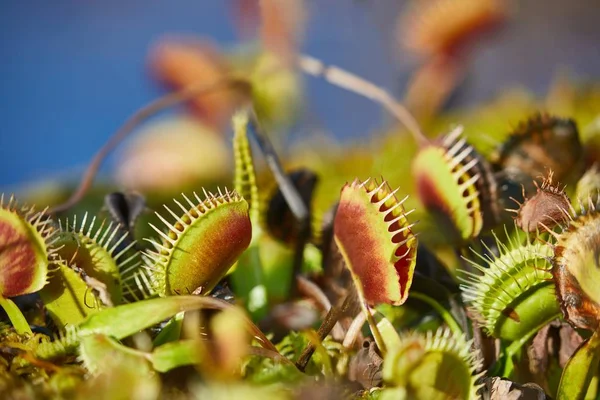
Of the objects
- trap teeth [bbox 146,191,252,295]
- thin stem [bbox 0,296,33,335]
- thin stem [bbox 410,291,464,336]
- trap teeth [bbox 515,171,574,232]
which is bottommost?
thin stem [bbox 410,291,464,336]

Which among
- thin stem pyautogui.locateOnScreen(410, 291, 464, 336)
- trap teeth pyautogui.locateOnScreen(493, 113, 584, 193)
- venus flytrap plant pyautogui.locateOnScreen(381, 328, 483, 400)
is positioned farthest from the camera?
trap teeth pyautogui.locateOnScreen(493, 113, 584, 193)

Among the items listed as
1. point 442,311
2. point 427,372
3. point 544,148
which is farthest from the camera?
point 544,148

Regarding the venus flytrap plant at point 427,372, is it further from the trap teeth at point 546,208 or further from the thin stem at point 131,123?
the thin stem at point 131,123

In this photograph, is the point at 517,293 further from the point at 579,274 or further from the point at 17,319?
the point at 17,319

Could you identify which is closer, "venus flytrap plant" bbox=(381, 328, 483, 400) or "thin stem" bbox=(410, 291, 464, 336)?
"venus flytrap plant" bbox=(381, 328, 483, 400)

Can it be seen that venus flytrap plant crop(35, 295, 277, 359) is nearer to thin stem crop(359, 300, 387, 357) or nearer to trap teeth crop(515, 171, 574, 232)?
thin stem crop(359, 300, 387, 357)

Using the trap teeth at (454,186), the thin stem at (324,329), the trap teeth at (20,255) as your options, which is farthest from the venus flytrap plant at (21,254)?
the trap teeth at (454,186)

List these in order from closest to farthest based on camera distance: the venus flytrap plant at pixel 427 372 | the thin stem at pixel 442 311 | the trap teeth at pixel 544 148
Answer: the venus flytrap plant at pixel 427 372 < the thin stem at pixel 442 311 < the trap teeth at pixel 544 148

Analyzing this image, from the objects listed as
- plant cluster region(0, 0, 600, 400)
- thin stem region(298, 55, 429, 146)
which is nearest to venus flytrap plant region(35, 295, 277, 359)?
plant cluster region(0, 0, 600, 400)

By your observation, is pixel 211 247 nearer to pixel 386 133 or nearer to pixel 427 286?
pixel 427 286

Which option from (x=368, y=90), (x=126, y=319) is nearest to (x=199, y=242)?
(x=126, y=319)

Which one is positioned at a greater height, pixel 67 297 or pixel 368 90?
pixel 368 90
